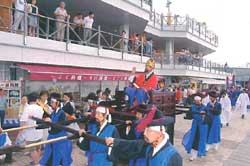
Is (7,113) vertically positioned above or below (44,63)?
below

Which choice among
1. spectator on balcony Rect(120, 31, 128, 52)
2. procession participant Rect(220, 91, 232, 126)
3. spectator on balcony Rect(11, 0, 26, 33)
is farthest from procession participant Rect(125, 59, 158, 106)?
procession participant Rect(220, 91, 232, 126)

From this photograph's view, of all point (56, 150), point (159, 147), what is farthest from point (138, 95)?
point (159, 147)

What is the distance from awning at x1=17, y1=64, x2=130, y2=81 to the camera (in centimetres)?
1104

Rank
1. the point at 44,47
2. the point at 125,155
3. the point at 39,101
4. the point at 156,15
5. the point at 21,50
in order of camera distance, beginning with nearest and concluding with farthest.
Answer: the point at 125,155, the point at 39,101, the point at 21,50, the point at 44,47, the point at 156,15

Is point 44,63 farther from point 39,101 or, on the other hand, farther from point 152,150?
point 152,150

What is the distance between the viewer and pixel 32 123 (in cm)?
856

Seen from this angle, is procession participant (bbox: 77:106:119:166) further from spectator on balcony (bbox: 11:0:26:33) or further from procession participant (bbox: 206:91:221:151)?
spectator on balcony (bbox: 11:0:26:33)

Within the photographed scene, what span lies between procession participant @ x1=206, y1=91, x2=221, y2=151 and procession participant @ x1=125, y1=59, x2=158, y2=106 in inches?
105

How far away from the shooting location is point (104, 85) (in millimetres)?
17922

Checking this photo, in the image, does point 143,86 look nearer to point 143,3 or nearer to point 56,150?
point 56,150

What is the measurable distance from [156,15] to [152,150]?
2710 cm

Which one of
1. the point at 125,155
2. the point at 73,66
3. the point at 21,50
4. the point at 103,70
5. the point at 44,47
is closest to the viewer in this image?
the point at 125,155

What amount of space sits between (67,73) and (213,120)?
505 cm

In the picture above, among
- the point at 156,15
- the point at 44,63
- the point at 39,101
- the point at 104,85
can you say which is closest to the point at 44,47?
the point at 44,63
